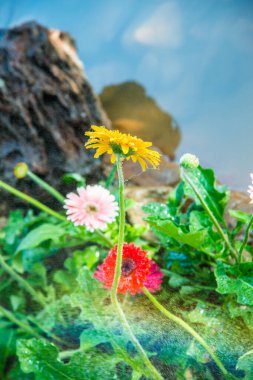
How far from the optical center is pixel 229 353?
1.37 feet

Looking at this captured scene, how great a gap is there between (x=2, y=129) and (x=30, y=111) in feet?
0.22

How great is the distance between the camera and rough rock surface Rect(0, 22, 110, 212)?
92cm

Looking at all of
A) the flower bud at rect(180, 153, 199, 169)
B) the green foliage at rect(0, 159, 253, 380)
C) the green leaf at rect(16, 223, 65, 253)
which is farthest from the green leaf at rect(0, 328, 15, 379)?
the flower bud at rect(180, 153, 199, 169)

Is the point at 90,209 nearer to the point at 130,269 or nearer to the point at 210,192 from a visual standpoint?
the point at 130,269

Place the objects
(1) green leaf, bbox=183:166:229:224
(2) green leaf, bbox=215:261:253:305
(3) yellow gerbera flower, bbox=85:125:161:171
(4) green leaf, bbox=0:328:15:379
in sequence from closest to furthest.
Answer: (3) yellow gerbera flower, bbox=85:125:161:171 < (2) green leaf, bbox=215:261:253:305 < (1) green leaf, bbox=183:166:229:224 < (4) green leaf, bbox=0:328:15:379

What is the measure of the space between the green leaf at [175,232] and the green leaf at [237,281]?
4cm

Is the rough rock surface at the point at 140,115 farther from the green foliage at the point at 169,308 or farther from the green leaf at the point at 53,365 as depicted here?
the green leaf at the point at 53,365

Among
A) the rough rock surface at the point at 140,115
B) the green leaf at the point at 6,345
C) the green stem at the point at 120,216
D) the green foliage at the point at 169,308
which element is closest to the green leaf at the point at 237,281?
the green foliage at the point at 169,308

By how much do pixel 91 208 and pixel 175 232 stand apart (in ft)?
0.30

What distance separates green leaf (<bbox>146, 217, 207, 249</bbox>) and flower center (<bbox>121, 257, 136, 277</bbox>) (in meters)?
0.04

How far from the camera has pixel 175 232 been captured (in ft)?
1.50

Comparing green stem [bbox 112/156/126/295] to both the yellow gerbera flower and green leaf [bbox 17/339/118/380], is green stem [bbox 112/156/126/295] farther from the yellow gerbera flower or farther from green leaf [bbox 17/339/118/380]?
green leaf [bbox 17/339/118/380]

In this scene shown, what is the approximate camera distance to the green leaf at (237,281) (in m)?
0.44

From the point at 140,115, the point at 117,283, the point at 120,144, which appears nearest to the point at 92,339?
the point at 117,283
